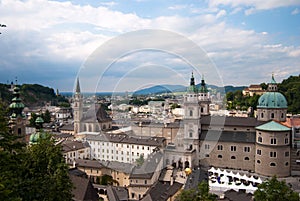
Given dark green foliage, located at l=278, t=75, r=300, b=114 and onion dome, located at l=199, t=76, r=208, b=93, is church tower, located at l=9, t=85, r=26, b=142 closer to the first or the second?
onion dome, located at l=199, t=76, r=208, b=93

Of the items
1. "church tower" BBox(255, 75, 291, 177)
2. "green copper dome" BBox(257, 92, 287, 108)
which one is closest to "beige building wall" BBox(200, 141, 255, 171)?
"church tower" BBox(255, 75, 291, 177)

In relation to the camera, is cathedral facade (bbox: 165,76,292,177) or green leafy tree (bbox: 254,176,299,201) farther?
cathedral facade (bbox: 165,76,292,177)

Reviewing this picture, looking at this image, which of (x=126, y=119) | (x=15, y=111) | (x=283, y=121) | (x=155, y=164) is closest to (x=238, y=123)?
(x=283, y=121)

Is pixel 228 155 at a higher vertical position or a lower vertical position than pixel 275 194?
lower

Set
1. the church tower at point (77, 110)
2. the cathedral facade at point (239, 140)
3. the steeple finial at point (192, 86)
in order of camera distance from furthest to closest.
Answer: the church tower at point (77, 110) → the steeple finial at point (192, 86) → the cathedral facade at point (239, 140)

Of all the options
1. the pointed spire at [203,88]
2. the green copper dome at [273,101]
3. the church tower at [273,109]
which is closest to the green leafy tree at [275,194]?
the church tower at [273,109]

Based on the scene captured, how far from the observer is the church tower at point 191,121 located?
3291 centimetres

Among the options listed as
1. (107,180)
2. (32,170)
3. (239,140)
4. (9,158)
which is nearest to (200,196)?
(32,170)

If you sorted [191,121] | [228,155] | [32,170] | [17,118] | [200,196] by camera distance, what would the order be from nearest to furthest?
[32,170] < [200,196] < [17,118] < [228,155] < [191,121]

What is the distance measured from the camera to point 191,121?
3309 centimetres

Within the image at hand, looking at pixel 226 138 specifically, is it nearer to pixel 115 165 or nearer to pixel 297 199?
pixel 115 165

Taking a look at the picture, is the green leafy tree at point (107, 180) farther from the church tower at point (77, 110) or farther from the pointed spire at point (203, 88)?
the church tower at point (77, 110)

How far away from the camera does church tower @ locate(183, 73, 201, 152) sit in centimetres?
3291

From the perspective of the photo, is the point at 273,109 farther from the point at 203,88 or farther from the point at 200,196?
the point at 200,196
